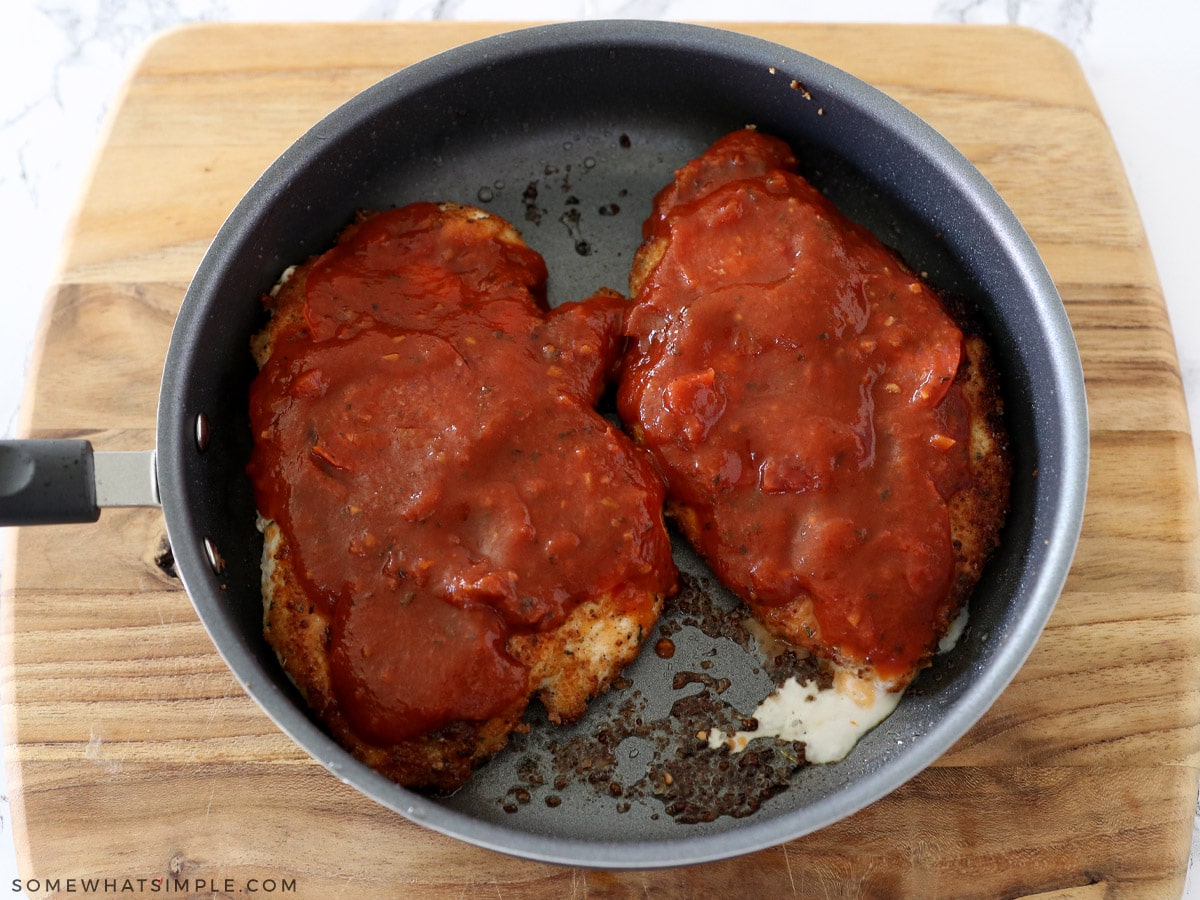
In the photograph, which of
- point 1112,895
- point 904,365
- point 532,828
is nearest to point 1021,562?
point 904,365

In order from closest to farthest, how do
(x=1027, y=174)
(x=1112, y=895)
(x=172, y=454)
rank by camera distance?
(x=172, y=454), (x=1112, y=895), (x=1027, y=174)

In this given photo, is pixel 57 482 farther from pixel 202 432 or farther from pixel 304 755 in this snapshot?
pixel 304 755

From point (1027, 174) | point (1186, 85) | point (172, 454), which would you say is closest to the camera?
point (172, 454)

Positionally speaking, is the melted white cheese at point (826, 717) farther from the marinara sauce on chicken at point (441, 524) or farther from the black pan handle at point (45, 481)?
the black pan handle at point (45, 481)

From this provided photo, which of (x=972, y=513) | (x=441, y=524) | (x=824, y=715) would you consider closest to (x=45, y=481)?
(x=441, y=524)

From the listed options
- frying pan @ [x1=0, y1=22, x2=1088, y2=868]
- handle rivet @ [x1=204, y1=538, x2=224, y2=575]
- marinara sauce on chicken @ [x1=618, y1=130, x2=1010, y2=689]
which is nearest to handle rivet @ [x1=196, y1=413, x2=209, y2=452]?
frying pan @ [x1=0, y1=22, x2=1088, y2=868]

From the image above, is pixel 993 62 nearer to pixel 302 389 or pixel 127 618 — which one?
pixel 302 389
